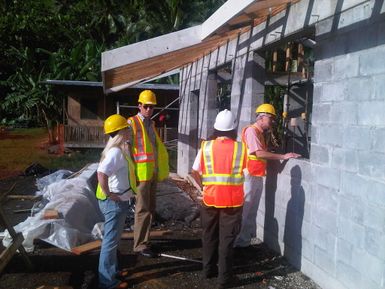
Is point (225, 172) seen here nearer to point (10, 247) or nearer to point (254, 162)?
point (254, 162)

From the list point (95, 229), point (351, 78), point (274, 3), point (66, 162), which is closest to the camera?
point (351, 78)

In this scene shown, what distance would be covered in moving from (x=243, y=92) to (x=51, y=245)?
3.67m

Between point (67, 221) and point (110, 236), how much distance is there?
1.91m

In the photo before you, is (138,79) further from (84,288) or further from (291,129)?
(84,288)

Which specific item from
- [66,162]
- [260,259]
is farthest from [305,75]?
[66,162]

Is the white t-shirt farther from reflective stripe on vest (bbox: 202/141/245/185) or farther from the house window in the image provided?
the house window

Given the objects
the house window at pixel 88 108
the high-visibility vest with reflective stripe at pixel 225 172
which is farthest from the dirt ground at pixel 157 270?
the house window at pixel 88 108

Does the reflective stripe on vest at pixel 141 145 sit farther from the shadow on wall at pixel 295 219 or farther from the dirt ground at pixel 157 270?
the shadow on wall at pixel 295 219

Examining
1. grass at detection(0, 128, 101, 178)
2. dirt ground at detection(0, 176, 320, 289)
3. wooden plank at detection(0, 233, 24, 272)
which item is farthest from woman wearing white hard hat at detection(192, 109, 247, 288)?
grass at detection(0, 128, 101, 178)

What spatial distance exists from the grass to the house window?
164cm

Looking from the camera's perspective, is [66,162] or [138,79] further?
[66,162]

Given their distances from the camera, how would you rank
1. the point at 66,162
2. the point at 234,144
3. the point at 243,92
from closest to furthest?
the point at 234,144
the point at 243,92
the point at 66,162

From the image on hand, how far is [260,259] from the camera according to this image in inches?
220

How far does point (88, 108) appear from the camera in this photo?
18.0 metres
